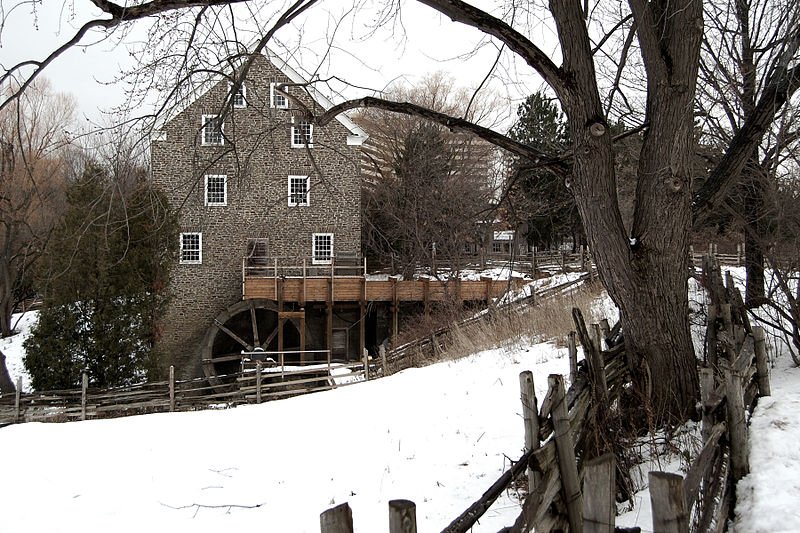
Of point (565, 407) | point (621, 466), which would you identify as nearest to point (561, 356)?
point (621, 466)

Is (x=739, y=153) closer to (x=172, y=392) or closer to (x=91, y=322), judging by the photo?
(x=172, y=392)

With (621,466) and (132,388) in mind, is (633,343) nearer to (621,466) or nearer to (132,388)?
(621,466)

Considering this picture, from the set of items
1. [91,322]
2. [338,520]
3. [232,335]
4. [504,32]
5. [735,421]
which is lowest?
[232,335]

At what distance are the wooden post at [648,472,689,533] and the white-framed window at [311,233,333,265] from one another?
26.0m

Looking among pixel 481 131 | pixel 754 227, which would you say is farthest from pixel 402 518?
pixel 754 227

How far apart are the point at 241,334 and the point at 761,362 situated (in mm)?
24848

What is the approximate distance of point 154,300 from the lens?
68.8 ft

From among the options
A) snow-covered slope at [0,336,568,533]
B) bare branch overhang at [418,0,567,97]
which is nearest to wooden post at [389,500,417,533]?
snow-covered slope at [0,336,568,533]

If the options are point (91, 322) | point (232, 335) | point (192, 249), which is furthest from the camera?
point (192, 249)

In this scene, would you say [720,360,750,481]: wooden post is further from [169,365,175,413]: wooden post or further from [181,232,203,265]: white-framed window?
[181,232,203,265]: white-framed window

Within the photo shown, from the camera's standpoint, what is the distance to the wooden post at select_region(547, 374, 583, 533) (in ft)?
11.1

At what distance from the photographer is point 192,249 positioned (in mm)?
27531

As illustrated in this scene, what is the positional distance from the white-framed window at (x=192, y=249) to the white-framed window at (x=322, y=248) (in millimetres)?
4851

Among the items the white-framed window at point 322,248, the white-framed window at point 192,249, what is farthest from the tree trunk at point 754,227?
the white-framed window at point 192,249
